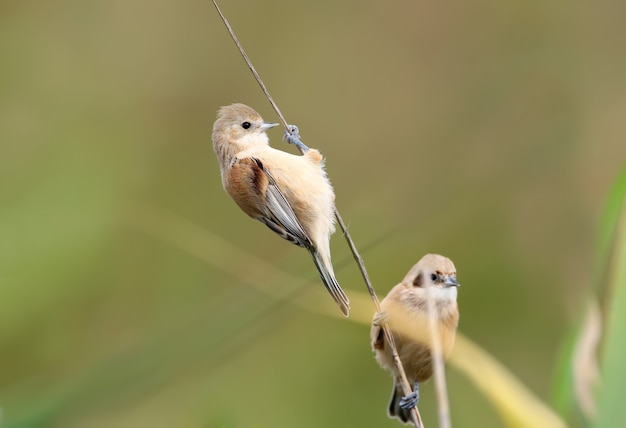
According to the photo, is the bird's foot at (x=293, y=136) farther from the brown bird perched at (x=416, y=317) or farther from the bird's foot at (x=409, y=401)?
the bird's foot at (x=409, y=401)

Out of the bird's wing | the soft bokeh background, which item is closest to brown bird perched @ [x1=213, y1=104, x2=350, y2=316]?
the bird's wing

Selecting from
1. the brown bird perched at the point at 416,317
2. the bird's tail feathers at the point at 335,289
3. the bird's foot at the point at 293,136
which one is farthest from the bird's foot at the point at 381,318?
the bird's foot at the point at 293,136

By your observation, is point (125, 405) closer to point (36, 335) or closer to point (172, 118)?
point (36, 335)

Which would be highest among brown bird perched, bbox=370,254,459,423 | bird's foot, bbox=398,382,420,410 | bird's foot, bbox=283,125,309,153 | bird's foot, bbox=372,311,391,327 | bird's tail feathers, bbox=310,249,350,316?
bird's foot, bbox=283,125,309,153

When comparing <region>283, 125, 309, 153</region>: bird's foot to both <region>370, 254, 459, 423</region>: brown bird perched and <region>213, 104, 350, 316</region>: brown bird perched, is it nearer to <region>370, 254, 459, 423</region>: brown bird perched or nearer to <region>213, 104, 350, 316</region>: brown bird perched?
<region>213, 104, 350, 316</region>: brown bird perched

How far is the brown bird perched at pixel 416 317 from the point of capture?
246 cm

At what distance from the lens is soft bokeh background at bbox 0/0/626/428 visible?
316cm

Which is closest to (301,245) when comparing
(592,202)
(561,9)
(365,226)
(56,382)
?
(365,226)

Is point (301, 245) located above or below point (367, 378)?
below

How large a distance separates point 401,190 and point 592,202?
1.69m

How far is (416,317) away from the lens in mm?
2619

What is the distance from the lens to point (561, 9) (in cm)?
627

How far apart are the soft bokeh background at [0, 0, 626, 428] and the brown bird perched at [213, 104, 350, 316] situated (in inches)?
6.0

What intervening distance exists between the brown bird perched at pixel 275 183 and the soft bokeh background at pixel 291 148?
0.15 metres
